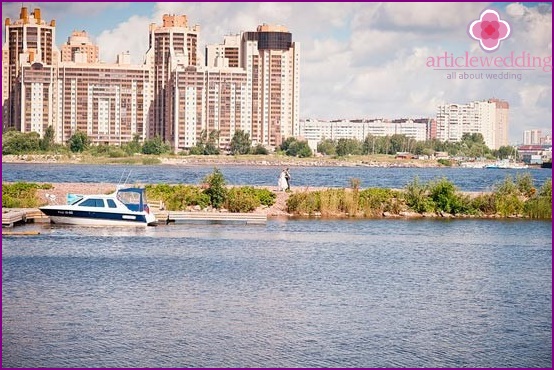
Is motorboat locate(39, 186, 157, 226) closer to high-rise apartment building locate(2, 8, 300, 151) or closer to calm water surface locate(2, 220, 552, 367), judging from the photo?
calm water surface locate(2, 220, 552, 367)

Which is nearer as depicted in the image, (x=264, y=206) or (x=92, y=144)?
(x=264, y=206)

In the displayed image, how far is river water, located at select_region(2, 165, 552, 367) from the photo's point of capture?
62.3 feet

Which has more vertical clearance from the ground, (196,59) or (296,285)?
(196,59)

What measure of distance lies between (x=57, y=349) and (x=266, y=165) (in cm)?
14497

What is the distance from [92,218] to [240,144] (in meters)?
134

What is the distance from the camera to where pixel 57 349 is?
18.8 metres

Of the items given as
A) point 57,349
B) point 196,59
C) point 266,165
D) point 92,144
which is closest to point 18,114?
point 92,144

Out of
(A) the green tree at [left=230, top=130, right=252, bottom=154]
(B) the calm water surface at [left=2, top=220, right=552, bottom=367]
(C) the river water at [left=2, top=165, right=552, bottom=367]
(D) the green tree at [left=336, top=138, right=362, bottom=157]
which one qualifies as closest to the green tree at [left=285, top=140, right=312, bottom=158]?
(A) the green tree at [left=230, top=130, right=252, bottom=154]

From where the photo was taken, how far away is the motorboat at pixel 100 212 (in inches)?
1515

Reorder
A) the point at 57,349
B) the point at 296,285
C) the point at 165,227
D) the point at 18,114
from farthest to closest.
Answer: the point at 18,114
the point at 165,227
the point at 296,285
the point at 57,349

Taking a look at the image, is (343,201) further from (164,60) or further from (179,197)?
(164,60)

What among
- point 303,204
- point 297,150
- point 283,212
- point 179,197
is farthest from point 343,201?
point 297,150

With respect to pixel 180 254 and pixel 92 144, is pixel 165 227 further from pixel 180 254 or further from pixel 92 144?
pixel 92 144

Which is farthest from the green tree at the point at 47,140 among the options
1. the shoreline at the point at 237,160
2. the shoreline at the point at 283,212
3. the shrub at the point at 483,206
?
the shrub at the point at 483,206
